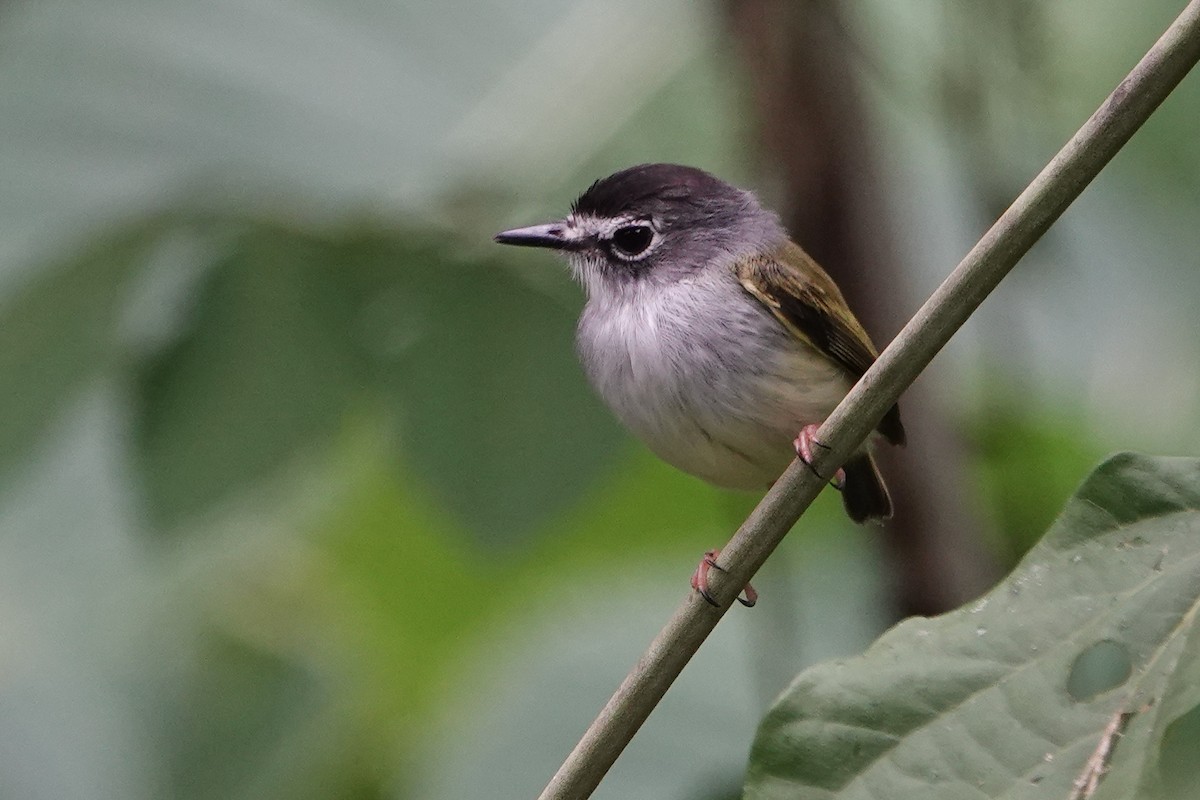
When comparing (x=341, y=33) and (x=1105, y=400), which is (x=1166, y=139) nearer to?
(x=1105, y=400)

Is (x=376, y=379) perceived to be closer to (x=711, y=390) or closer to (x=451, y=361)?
(x=451, y=361)

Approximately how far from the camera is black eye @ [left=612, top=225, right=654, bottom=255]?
10.1 feet

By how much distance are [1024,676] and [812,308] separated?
1.30m

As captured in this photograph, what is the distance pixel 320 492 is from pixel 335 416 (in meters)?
0.64

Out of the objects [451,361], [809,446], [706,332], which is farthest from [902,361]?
[706,332]

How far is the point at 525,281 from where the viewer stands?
2.47 meters

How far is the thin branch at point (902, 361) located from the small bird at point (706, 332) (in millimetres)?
822

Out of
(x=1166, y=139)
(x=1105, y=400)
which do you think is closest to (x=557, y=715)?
(x=1105, y=400)

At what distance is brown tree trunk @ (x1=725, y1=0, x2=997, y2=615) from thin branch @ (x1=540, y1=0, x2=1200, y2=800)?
1312 mm

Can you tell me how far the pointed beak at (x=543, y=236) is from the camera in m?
2.61

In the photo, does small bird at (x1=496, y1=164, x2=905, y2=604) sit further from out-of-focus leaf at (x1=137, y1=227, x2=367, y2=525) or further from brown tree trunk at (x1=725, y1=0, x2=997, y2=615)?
out-of-focus leaf at (x1=137, y1=227, x2=367, y2=525)

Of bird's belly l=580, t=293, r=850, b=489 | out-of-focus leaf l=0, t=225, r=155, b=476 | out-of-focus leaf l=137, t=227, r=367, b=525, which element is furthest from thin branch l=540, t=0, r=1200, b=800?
out-of-focus leaf l=0, t=225, r=155, b=476

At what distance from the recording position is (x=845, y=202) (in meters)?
2.95

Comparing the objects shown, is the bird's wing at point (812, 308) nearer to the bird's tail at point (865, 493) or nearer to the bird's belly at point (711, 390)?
the bird's belly at point (711, 390)
